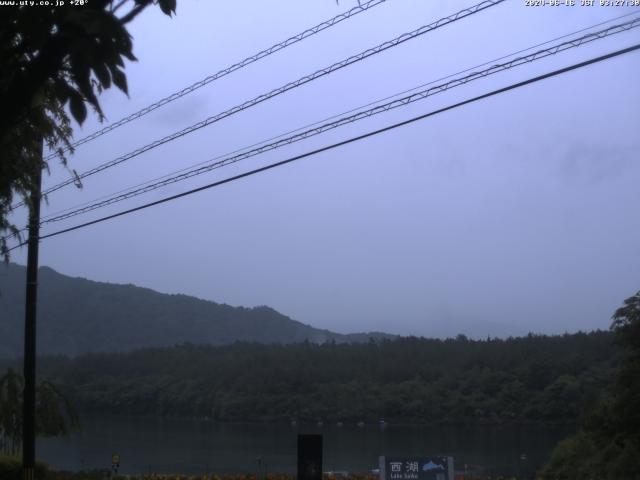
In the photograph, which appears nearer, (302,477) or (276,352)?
(302,477)

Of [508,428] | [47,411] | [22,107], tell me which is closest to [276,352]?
[508,428]

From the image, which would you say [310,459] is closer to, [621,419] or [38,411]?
[621,419]

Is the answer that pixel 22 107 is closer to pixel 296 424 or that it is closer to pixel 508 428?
pixel 508 428

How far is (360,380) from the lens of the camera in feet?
140

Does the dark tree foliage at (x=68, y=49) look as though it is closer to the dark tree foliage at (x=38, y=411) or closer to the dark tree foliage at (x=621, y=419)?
the dark tree foliage at (x=621, y=419)

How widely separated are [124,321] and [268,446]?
6650cm

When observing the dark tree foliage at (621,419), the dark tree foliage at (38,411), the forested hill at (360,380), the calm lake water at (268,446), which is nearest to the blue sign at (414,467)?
the dark tree foliage at (621,419)

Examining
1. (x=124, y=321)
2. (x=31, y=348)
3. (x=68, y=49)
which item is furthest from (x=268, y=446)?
(x=124, y=321)

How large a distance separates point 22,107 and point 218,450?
1141 inches

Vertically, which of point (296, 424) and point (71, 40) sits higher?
point (71, 40)

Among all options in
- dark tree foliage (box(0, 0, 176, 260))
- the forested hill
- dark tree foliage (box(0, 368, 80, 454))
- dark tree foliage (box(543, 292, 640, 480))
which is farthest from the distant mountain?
dark tree foliage (box(0, 0, 176, 260))

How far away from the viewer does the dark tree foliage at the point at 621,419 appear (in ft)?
50.4

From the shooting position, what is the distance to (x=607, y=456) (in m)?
16.9

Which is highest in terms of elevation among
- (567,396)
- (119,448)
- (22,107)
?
(22,107)
